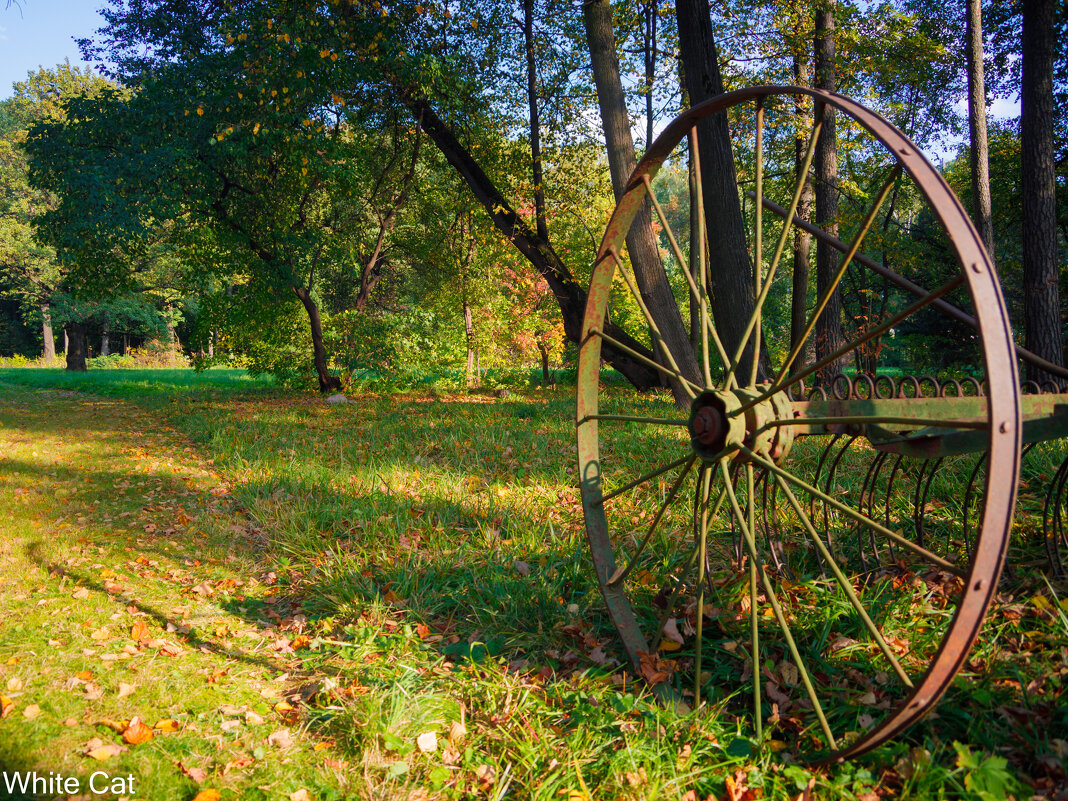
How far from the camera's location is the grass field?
217 centimetres

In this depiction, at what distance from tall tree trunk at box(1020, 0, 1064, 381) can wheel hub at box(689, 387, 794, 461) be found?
7.59m

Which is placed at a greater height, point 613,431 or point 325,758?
point 613,431

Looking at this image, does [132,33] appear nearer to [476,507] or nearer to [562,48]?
[562,48]

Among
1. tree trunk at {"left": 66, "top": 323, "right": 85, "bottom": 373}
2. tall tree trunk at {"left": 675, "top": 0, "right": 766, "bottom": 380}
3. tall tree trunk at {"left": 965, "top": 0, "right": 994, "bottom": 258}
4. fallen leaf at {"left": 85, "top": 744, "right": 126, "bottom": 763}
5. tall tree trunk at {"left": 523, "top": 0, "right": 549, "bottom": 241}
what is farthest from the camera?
tree trunk at {"left": 66, "top": 323, "right": 85, "bottom": 373}

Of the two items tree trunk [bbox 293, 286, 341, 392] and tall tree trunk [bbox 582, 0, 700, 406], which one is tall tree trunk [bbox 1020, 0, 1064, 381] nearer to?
tall tree trunk [bbox 582, 0, 700, 406]

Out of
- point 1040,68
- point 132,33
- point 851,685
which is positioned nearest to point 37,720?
point 851,685

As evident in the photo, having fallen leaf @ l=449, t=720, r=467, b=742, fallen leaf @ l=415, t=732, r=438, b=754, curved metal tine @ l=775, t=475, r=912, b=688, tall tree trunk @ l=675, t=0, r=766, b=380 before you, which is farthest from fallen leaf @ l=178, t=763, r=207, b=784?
tall tree trunk @ l=675, t=0, r=766, b=380

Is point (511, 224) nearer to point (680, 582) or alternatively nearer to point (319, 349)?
point (319, 349)

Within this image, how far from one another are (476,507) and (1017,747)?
352 centimetres

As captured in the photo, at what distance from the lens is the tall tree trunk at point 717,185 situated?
21.6 ft

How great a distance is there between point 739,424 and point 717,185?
5156mm

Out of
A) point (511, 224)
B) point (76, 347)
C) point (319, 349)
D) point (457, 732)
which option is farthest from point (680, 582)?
point (76, 347)

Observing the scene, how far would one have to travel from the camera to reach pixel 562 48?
13055 mm

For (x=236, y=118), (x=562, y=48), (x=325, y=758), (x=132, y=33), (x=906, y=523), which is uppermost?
(x=562, y=48)
